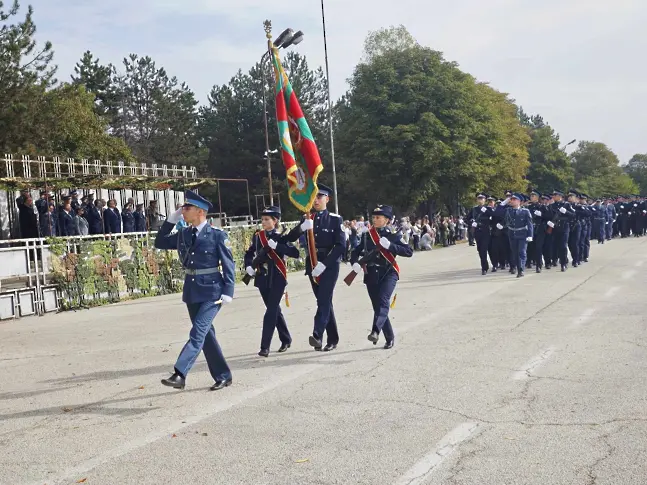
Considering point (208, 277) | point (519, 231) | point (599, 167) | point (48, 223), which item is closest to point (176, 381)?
point (208, 277)

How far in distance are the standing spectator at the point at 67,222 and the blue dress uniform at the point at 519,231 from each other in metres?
10.5

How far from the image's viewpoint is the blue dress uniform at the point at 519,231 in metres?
19.1

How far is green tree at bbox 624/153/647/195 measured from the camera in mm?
165125

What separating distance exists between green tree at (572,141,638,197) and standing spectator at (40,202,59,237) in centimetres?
9874

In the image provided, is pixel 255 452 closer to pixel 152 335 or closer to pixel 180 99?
pixel 152 335

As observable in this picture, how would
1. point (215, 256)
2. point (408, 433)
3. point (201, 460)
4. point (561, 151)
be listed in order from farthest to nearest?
point (561, 151)
point (215, 256)
point (408, 433)
point (201, 460)

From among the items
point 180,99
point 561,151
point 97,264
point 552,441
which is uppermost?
point 180,99

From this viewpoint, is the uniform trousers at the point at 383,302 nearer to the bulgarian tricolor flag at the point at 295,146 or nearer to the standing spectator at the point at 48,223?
the bulgarian tricolor flag at the point at 295,146

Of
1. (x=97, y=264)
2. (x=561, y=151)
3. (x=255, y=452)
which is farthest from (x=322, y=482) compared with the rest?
(x=561, y=151)

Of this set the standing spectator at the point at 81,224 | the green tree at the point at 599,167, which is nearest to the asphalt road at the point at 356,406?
the standing spectator at the point at 81,224

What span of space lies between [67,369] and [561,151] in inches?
3611

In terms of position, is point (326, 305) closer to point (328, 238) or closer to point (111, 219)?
point (328, 238)

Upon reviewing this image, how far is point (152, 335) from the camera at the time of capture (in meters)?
12.1

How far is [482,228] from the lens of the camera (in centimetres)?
2056
